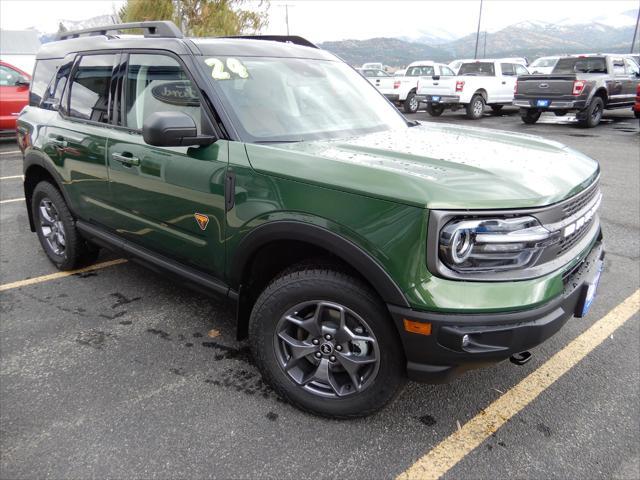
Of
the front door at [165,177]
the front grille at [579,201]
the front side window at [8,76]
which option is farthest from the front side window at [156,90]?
the front side window at [8,76]

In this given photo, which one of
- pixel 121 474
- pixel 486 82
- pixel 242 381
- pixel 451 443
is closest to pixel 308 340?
pixel 242 381

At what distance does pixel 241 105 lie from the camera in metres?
2.67

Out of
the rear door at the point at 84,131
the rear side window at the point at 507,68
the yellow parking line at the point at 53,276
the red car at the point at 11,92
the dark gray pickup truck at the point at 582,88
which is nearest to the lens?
the rear door at the point at 84,131

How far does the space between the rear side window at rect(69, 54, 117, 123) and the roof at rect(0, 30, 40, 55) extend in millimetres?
18936

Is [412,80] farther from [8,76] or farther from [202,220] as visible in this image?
[202,220]

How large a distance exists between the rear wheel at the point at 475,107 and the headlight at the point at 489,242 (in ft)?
49.9

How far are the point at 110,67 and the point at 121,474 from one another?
99.7 inches

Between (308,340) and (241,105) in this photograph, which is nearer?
(308,340)

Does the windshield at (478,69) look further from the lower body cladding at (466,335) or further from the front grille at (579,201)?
the lower body cladding at (466,335)

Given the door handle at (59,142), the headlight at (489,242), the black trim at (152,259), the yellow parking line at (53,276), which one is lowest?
the yellow parking line at (53,276)

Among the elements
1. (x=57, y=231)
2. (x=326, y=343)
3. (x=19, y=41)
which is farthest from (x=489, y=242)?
(x=19, y=41)

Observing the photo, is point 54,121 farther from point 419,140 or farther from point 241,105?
point 419,140

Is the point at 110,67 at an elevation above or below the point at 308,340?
above

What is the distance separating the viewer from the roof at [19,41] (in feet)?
64.2
